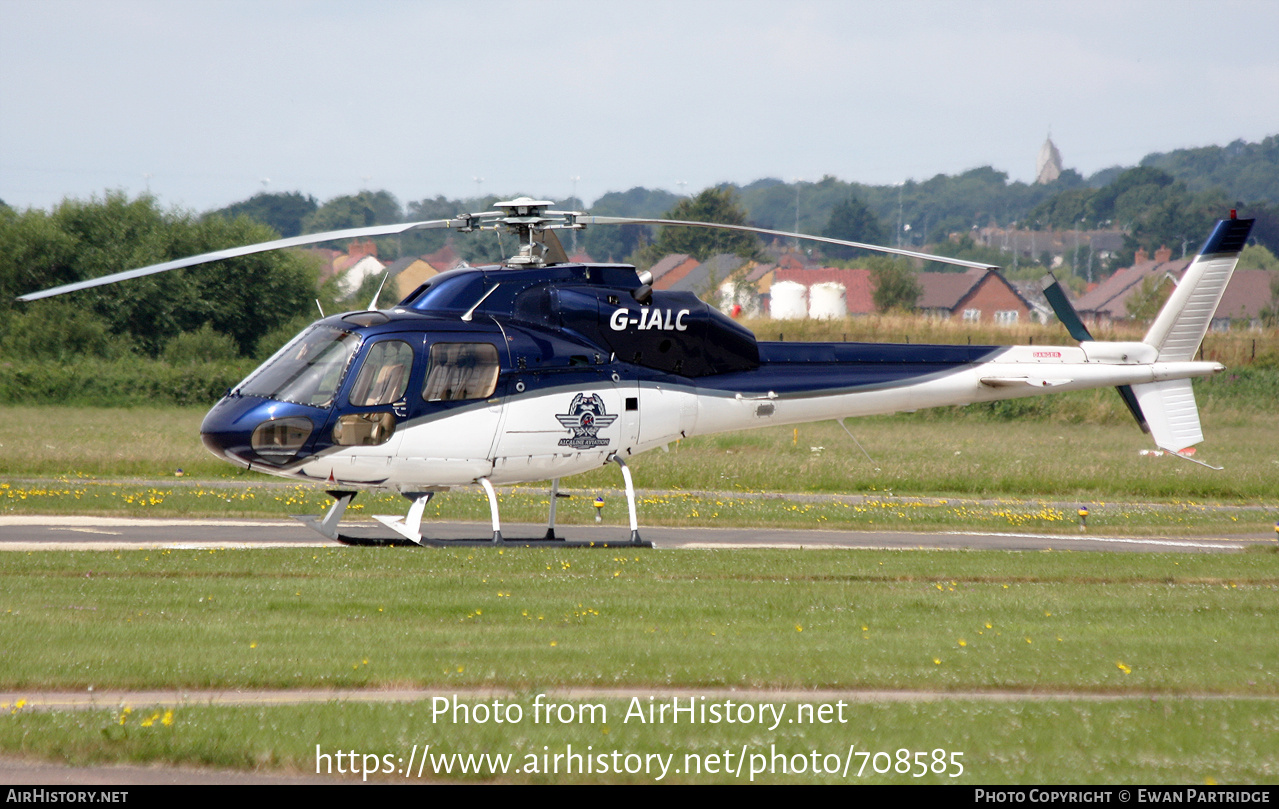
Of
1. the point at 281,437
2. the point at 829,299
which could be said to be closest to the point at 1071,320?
the point at 281,437

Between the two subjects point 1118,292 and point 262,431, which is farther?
point 1118,292

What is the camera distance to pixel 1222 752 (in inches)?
303

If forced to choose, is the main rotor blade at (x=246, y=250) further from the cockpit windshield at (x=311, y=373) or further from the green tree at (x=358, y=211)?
the green tree at (x=358, y=211)

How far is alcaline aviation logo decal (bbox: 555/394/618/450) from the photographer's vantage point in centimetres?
1681

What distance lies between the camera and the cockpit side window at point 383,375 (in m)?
15.5

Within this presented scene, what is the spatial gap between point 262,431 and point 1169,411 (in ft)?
48.6

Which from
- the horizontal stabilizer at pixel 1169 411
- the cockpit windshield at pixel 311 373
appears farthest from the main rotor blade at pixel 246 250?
the horizontal stabilizer at pixel 1169 411

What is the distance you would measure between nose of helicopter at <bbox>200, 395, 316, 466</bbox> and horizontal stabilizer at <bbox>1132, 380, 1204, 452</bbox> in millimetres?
13855

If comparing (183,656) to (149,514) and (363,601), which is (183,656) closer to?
(363,601)

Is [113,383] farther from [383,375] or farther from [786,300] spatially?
[786,300]

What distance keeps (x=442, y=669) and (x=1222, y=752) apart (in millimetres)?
5675

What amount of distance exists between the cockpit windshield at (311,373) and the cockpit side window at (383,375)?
247mm

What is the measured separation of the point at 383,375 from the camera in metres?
15.7

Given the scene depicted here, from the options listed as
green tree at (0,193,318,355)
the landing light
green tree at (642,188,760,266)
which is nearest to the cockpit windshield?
the landing light
